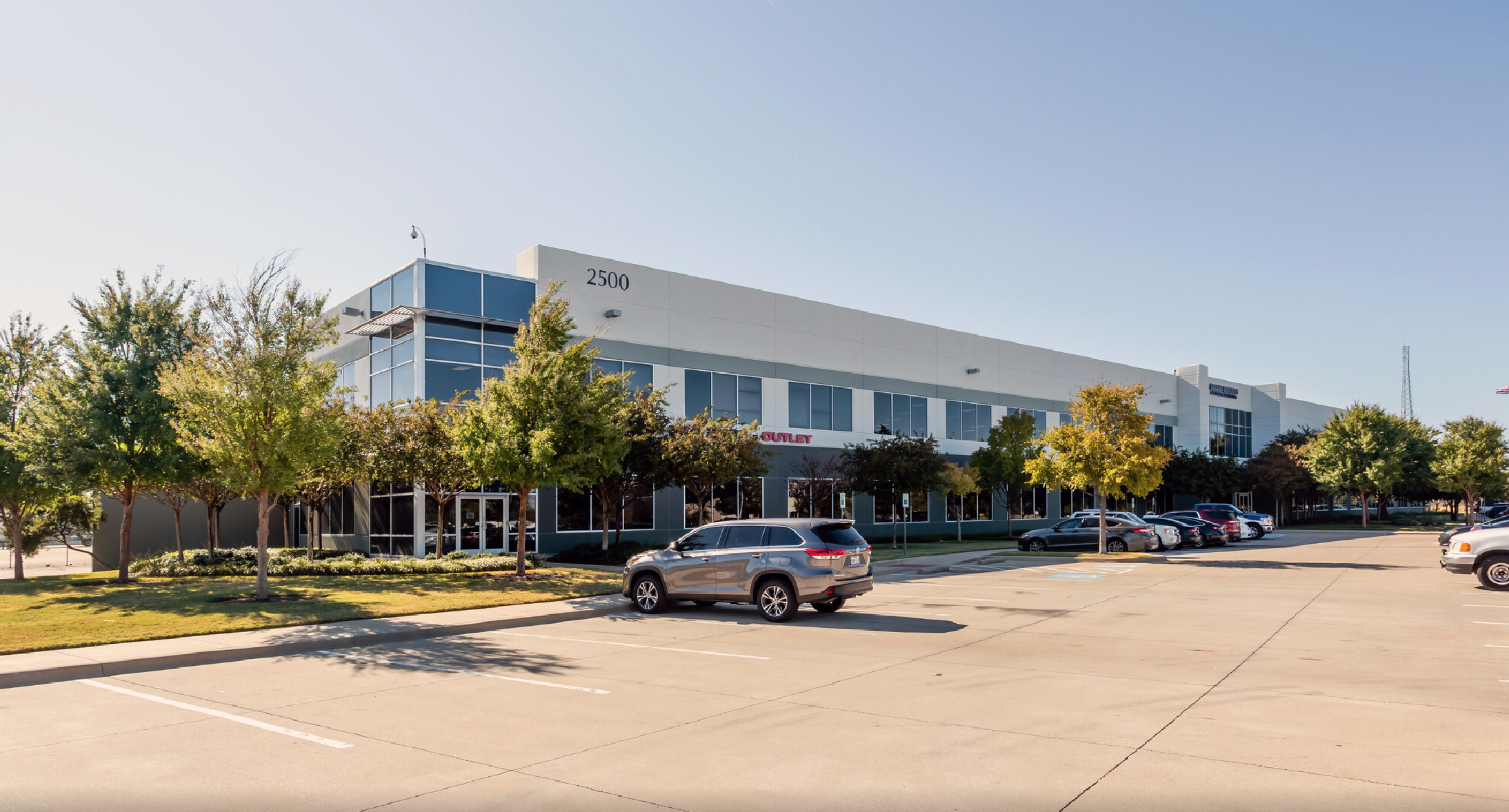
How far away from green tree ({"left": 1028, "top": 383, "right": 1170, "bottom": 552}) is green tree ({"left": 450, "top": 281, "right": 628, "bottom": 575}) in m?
17.3

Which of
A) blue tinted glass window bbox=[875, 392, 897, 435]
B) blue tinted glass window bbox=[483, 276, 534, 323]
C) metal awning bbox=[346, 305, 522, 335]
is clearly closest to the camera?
metal awning bbox=[346, 305, 522, 335]

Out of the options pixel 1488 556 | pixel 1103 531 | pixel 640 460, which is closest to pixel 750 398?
pixel 640 460

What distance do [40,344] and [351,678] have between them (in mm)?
21108

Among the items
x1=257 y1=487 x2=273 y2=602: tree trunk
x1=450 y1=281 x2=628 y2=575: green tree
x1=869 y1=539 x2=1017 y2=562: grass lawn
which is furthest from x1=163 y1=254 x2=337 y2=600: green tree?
x1=869 y1=539 x2=1017 y2=562: grass lawn

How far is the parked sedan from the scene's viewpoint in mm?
33094

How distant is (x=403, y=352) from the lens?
32.6 m

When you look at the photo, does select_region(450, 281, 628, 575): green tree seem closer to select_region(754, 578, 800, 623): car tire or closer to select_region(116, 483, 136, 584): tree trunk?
select_region(116, 483, 136, 584): tree trunk

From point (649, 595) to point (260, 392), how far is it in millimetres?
8536

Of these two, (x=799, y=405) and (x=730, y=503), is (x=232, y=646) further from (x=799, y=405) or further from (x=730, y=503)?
(x=799, y=405)

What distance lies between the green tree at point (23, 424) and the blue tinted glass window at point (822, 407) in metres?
28.0

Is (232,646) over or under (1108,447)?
under

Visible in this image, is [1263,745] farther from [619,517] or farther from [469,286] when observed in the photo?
[469,286]

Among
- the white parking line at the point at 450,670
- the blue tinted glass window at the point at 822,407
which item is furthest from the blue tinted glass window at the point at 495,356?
the white parking line at the point at 450,670

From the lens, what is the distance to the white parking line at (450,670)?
10055 millimetres
